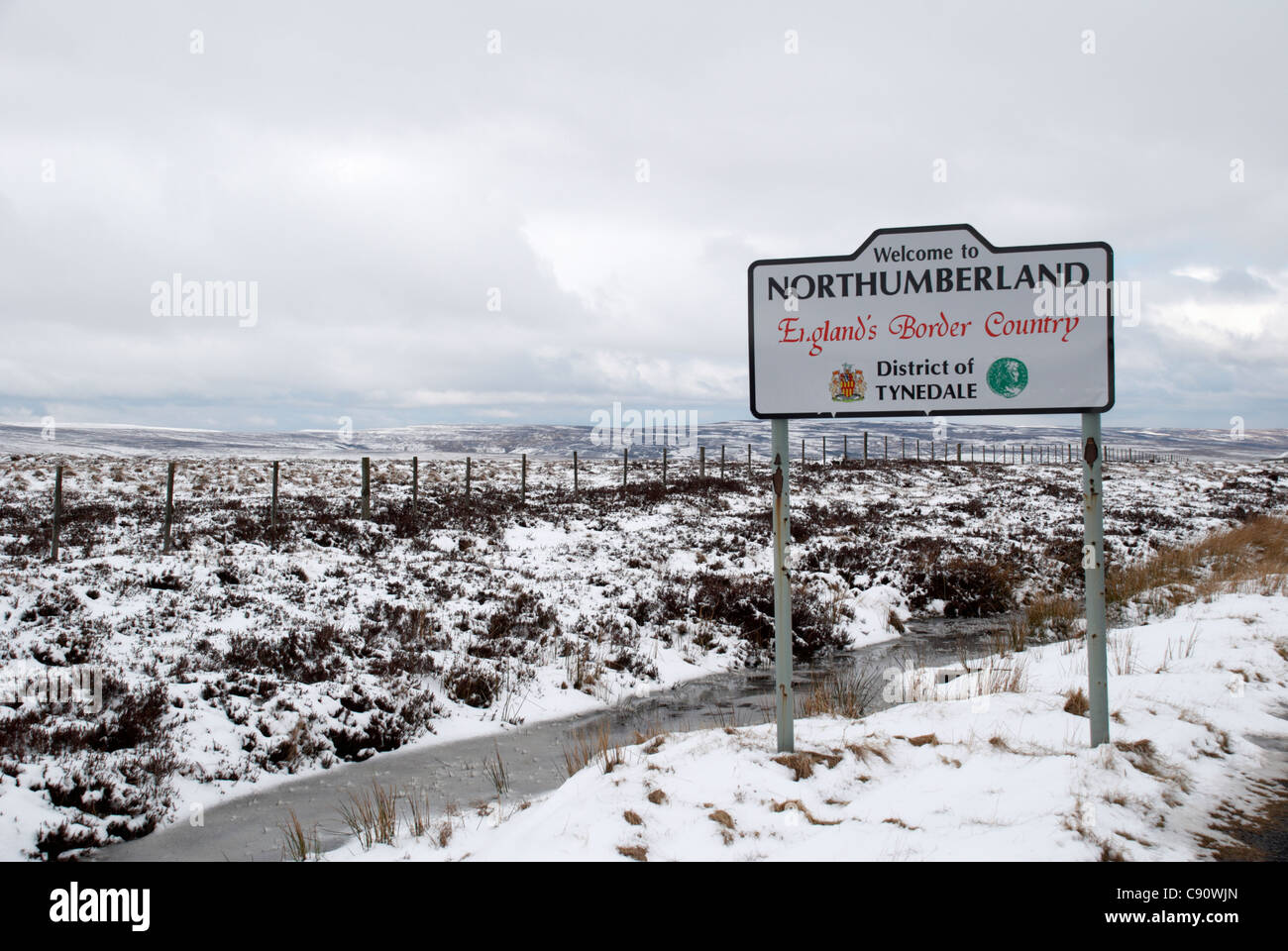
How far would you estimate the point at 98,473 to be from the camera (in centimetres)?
3425

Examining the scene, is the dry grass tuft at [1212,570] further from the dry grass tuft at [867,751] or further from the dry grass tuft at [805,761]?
the dry grass tuft at [805,761]

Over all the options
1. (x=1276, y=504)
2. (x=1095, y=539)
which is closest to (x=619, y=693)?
(x=1095, y=539)

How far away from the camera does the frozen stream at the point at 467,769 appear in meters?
5.51

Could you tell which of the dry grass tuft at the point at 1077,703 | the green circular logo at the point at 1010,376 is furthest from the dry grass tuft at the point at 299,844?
the dry grass tuft at the point at 1077,703

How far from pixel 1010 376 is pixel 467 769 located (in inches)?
223

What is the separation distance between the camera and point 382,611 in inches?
430

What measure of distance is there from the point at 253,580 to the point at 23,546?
5.64 m

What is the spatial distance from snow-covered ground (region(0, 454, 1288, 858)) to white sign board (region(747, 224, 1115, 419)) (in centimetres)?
→ 549

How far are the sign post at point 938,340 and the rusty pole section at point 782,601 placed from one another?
A: 0.01m

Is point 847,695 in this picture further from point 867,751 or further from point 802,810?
point 802,810

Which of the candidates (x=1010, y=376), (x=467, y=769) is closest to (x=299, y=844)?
(x=467, y=769)

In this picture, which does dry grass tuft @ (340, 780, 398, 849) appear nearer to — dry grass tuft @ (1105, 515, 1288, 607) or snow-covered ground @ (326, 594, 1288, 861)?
snow-covered ground @ (326, 594, 1288, 861)

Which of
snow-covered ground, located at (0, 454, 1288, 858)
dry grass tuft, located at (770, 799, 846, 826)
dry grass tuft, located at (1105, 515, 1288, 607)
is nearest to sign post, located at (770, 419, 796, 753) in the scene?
dry grass tuft, located at (770, 799, 846, 826)
